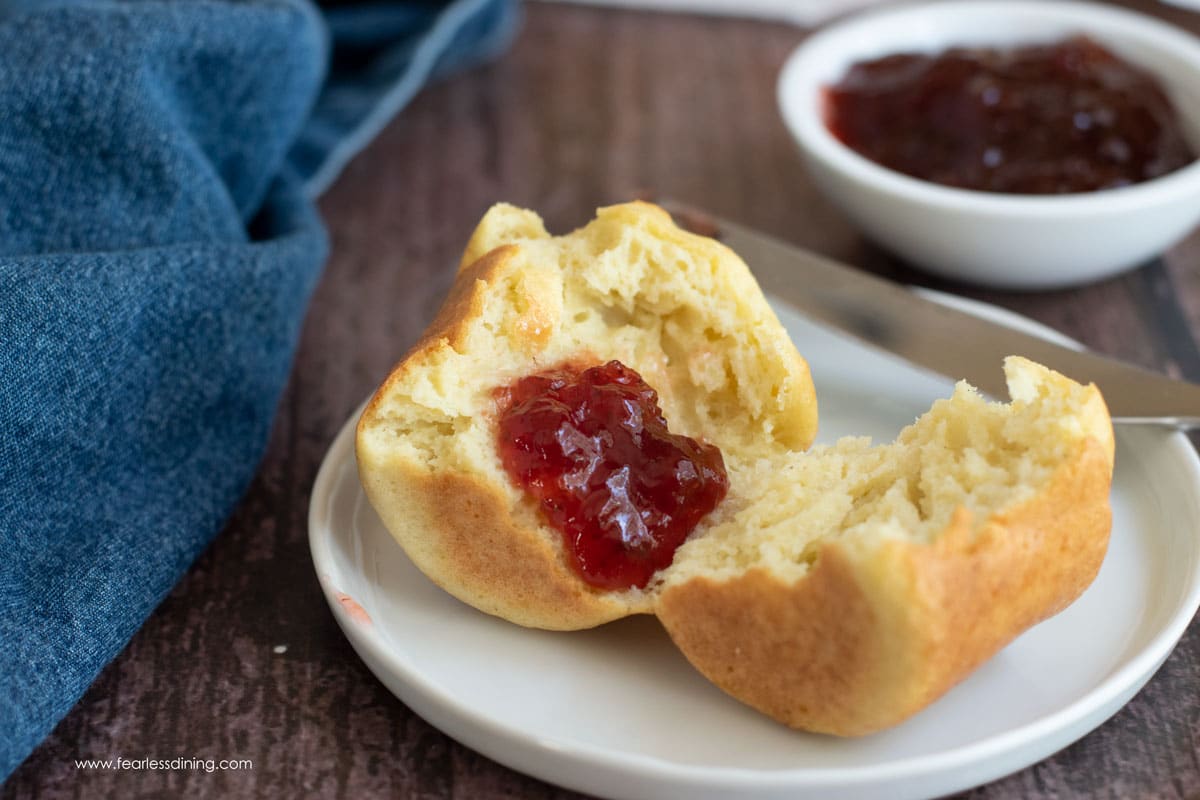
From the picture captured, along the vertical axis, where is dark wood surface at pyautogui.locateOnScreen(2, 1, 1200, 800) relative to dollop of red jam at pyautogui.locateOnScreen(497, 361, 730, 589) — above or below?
below

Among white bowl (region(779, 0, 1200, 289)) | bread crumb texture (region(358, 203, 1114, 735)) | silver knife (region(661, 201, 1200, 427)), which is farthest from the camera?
white bowl (region(779, 0, 1200, 289))

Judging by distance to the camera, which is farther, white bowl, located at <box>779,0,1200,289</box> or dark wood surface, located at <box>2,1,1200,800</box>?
white bowl, located at <box>779,0,1200,289</box>

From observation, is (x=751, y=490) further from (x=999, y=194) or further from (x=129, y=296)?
(x=999, y=194)

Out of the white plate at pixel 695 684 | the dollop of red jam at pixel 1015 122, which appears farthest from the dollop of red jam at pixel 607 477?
the dollop of red jam at pixel 1015 122

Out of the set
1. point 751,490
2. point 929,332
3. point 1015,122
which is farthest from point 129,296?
point 1015,122

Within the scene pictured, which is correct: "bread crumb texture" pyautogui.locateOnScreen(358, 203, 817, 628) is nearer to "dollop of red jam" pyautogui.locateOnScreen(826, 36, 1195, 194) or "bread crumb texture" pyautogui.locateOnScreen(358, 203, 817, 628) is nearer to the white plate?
the white plate

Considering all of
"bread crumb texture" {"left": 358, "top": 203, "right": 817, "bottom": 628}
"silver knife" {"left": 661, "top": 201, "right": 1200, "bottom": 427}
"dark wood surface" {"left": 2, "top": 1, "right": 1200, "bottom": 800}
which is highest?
"bread crumb texture" {"left": 358, "top": 203, "right": 817, "bottom": 628}

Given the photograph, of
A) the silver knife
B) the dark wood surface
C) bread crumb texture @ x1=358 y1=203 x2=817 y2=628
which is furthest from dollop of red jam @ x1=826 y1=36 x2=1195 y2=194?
bread crumb texture @ x1=358 y1=203 x2=817 y2=628

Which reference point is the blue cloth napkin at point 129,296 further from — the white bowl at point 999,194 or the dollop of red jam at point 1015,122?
the dollop of red jam at point 1015,122
